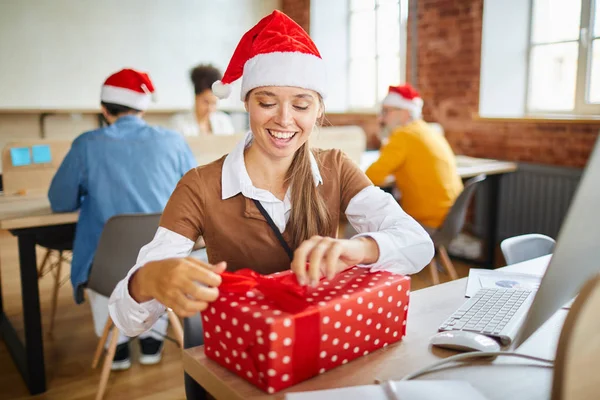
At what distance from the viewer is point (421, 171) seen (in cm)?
300

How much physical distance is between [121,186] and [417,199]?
5.13 ft

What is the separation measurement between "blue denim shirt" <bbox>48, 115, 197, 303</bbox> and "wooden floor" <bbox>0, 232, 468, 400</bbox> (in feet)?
1.21

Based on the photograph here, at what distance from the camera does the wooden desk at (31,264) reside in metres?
2.10

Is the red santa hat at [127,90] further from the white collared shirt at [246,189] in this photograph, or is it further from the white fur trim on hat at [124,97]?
the white collared shirt at [246,189]

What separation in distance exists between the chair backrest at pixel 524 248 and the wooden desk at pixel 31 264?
1.64m

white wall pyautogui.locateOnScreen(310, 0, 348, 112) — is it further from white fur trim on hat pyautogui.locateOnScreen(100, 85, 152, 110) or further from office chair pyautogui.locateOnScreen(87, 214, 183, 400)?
office chair pyautogui.locateOnScreen(87, 214, 183, 400)

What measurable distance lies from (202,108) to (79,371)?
6.91 feet

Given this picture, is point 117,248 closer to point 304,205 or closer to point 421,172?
point 304,205

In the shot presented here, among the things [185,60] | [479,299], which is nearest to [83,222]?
[479,299]

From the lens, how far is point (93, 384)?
2.31 meters

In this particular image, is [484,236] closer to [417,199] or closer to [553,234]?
[553,234]

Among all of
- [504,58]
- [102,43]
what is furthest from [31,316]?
[102,43]

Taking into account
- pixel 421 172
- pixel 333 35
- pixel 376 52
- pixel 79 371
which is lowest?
pixel 79 371

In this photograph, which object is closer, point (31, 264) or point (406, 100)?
point (31, 264)
